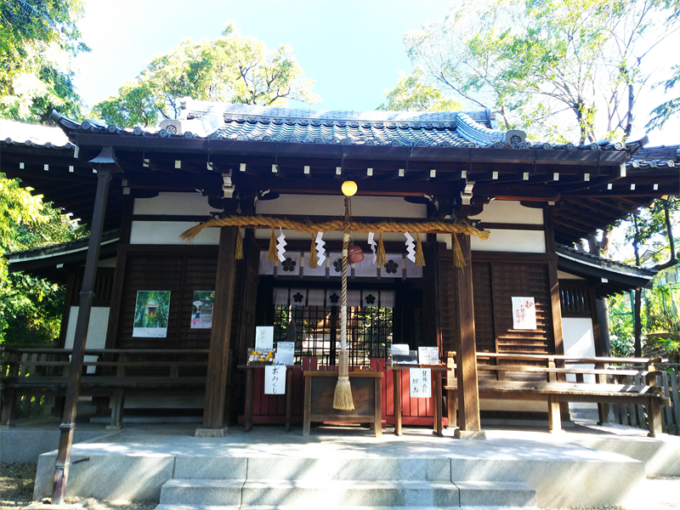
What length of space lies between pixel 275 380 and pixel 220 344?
0.99 m

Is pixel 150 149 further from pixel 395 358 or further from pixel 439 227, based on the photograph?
pixel 395 358

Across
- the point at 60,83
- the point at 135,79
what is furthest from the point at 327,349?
the point at 135,79

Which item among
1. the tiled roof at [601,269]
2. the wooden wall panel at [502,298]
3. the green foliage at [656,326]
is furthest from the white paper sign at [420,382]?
the green foliage at [656,326]

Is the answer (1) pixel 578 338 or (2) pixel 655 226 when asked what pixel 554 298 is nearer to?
(1) pixel 578 338

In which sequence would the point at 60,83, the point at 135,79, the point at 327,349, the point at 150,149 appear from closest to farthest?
1. the point at 150,149
2. the point at 327,349
3. the point at 60,83
4. the point at 135,79

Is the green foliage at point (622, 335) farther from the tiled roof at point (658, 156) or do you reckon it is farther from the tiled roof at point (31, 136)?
the tiled roof at point (31, 136)

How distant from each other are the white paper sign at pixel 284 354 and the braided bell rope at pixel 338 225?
1.72m

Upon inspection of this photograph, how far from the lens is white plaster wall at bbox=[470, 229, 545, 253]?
7.32 m

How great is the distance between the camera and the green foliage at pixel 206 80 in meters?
18.8

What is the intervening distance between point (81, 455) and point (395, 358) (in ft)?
12.9

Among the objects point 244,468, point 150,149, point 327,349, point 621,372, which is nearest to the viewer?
point 244,468

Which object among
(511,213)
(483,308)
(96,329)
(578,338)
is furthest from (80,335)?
(578,338)

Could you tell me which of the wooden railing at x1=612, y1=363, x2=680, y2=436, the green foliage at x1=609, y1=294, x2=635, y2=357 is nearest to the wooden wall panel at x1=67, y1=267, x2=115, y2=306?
the wooden railing at x1=612, y1=363, x2=680, y2=436

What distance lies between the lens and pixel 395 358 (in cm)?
618
